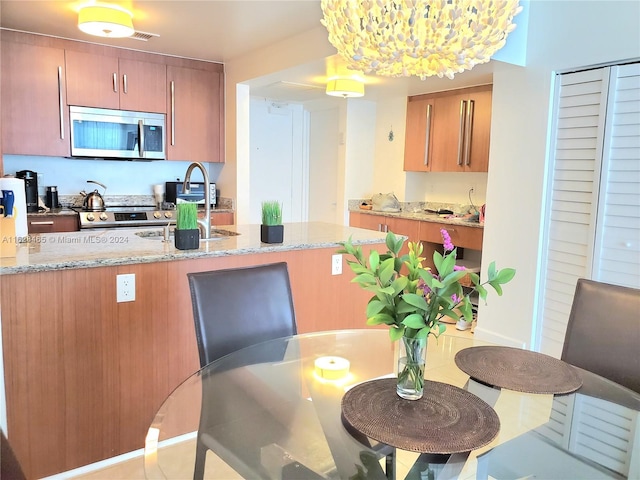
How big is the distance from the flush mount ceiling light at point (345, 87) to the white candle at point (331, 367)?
305 centimetres

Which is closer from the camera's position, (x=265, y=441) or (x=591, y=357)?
(x=265, y=441)

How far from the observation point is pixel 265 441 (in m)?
1.30

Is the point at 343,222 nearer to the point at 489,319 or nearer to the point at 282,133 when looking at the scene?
the point at 282,133

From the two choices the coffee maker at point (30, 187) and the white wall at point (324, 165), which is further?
the white wall at point (324, 165)

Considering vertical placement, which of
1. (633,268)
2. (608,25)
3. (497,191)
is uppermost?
(608,25)

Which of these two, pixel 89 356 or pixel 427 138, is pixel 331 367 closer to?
pixel 89 356

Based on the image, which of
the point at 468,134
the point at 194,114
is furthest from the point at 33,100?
the point at 468,134

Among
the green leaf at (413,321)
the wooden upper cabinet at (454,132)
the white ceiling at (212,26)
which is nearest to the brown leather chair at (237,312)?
the green leaf at (413,321)

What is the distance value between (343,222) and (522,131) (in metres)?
2.81

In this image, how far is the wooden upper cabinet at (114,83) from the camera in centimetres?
407

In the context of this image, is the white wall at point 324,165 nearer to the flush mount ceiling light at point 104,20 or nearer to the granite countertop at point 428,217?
the granite countertop at point 428,217

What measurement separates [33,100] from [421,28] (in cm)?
354

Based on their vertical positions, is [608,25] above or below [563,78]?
above

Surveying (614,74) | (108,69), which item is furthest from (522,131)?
(108,69)
